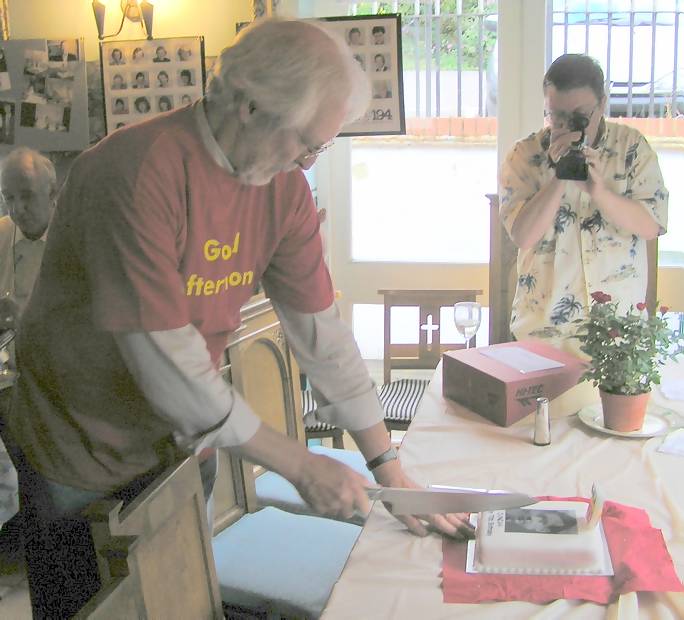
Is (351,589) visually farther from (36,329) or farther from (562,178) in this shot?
(562,178)

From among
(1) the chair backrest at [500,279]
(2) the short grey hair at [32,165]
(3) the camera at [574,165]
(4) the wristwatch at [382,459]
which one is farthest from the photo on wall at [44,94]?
(4) the wristwatch at [382,459]

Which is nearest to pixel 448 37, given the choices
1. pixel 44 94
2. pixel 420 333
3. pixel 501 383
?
pixel 420 333

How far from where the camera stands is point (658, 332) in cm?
155

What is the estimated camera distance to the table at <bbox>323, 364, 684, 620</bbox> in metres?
1.02

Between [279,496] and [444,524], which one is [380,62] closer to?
[279,496]

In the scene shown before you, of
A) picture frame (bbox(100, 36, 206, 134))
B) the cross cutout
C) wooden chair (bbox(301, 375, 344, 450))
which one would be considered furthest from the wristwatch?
picture frame (bbox(100, 36, 206, 134))

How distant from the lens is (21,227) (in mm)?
2818

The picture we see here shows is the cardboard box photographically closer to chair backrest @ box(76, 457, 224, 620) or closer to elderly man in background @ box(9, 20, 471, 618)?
elderly man in background @ box(9, 20, 471, 618)

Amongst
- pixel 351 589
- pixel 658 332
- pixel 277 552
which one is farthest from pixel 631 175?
pixel 351 589

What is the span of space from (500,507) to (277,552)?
2.36ft

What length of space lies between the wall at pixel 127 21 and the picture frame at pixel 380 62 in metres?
0.43

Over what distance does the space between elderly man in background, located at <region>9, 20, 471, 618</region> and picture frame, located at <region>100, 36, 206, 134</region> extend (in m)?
2.14

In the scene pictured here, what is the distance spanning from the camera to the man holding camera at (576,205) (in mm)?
1973

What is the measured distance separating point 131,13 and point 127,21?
44 mm
